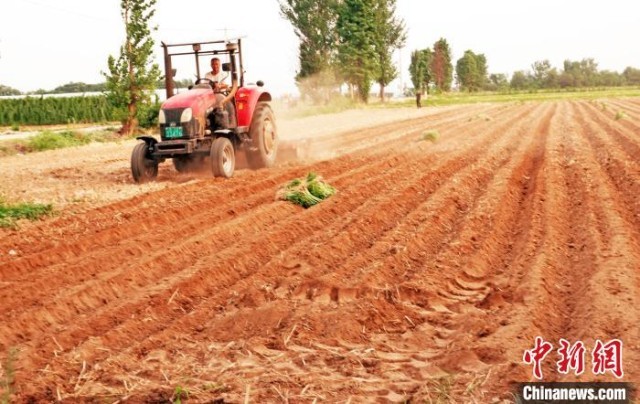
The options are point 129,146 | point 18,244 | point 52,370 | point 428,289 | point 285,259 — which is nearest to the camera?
point 52,370

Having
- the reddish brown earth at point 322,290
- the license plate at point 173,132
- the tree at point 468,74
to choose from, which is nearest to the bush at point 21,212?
the reddish brown earth at point 322,290

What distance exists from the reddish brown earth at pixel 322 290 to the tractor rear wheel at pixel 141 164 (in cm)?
90

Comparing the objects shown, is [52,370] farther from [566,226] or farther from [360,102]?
[360,102]

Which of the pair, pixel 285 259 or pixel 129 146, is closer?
pixel 285 259

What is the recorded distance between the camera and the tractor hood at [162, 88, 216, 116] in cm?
1077

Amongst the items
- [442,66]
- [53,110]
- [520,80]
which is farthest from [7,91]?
[520,80]

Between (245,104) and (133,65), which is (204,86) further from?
(133,65)

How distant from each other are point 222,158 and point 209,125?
0.70m

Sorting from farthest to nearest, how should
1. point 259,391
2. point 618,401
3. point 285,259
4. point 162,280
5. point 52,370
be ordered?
point 285,259, point 162,280, point 52,370, point 259,391, point 618,401

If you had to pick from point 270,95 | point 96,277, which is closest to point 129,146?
point 270,95

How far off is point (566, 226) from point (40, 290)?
5157 millimetres

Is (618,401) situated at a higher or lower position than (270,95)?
lower

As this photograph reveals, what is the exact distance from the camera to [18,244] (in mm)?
7375

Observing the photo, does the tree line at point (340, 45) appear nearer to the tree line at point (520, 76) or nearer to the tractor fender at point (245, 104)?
the tree line at point (520, 76)
